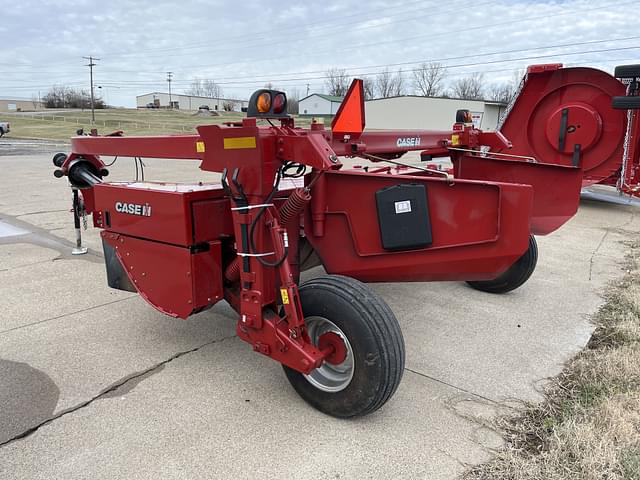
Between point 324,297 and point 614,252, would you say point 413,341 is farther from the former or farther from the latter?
point 614,252

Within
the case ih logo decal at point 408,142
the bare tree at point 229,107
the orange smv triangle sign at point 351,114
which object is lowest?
the case ih logo decal at point 408,142

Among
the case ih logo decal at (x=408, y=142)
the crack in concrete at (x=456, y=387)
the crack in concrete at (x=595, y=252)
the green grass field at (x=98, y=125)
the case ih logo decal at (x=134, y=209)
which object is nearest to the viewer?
the crack in concrete at (x=456, y=387)

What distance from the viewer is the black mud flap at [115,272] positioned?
3367mm

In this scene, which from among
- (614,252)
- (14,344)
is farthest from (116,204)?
(614,252)

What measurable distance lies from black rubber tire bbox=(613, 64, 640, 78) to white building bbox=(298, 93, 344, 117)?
6409 centimetres

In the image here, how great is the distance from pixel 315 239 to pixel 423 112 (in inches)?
1621

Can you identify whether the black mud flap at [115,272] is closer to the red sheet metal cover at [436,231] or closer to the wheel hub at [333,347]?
the red sheet metal cover at [436,231]

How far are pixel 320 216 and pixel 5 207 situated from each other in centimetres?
740

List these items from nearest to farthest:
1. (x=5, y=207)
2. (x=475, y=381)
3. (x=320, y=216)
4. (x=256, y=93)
Result: (x=256, y=93), (x=320, y=216), (x=475, y=381), (x=5, y=207)

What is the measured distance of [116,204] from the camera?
10.6 feet

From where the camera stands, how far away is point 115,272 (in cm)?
342

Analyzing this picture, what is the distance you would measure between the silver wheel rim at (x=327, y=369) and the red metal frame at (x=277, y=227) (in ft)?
0.21

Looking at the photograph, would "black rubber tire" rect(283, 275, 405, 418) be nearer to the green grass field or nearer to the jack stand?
the jack stand

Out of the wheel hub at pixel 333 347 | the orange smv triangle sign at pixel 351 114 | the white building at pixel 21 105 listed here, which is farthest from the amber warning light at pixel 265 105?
the white building at pixel 21 105
